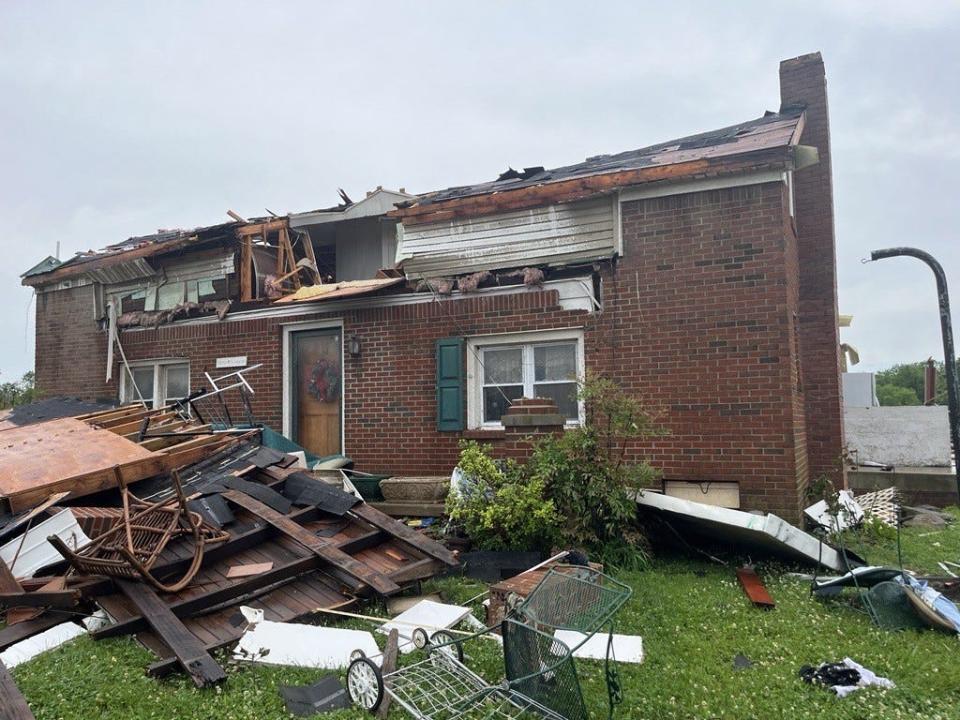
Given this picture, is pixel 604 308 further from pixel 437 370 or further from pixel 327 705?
pixel 327 705

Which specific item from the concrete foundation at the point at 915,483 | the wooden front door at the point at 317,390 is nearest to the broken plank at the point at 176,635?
the wooden front door at the point at 317,390

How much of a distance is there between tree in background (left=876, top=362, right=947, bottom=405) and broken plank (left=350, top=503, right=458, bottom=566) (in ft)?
112

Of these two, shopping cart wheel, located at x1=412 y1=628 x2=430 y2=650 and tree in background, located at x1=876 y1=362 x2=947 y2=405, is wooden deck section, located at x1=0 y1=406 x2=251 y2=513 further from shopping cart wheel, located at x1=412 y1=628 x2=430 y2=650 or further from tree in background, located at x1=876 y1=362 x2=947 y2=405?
tree in background, located at x1=876 y1=362 x2=947 y2=405

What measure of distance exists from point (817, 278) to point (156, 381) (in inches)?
425

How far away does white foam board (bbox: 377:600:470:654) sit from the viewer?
15.0 feet

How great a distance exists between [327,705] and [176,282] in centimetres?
974

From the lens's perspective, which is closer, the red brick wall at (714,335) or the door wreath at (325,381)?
the red brick wall at (714,335)

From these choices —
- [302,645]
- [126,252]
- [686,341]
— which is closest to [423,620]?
[302,645]

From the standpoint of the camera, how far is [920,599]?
490cm

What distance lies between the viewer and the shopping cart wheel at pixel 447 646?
13.2ft

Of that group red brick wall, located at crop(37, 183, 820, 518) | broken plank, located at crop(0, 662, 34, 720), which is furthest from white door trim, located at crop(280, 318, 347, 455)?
broken plank, located at crop(0, 662, 34, 720)

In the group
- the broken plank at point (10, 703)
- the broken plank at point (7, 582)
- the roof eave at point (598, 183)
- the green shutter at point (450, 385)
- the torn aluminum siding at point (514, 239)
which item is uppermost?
the roof eave at point (598, 183)

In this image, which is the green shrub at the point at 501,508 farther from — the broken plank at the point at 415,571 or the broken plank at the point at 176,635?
the broken plank at the point at 176,635

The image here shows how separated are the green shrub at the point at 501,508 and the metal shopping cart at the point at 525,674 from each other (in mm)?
2410
